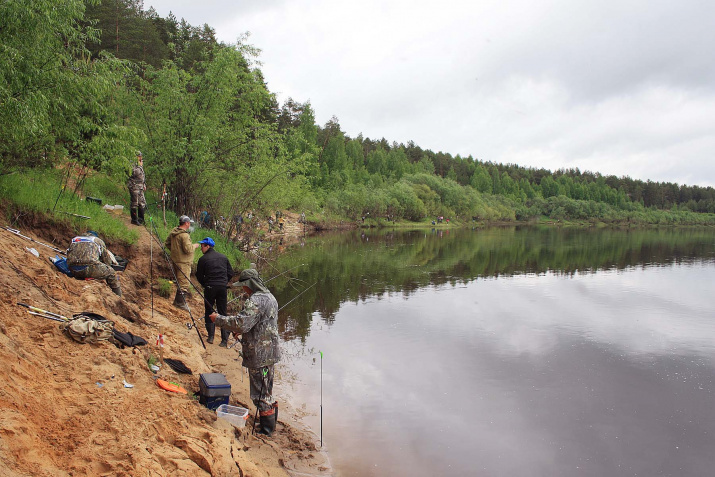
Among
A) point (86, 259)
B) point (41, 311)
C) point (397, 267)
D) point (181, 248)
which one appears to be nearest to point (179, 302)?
point (181, 248)

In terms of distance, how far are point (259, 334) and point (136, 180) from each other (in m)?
9.37

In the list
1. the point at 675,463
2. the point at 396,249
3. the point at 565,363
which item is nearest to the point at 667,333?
the point at 565,363

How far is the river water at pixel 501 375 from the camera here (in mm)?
7309

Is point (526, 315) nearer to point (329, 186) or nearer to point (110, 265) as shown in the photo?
point (110, 265)

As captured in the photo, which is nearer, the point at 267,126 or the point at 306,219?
the point at 267,126

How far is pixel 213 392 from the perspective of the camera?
5.80 metres

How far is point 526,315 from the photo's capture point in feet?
54.5

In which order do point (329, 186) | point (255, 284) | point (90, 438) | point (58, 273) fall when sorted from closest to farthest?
1. point (90, 438)
2. point (255, 284)
3. point (58, 273)
4. point (329, 186)

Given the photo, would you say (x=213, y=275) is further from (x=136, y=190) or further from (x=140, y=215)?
(x=140, y=215)

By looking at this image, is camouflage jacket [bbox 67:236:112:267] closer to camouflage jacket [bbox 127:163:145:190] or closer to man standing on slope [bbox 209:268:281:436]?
man standing on slope [bbox 209:268:281:436]

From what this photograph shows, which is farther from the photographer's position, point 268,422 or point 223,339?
point 223,339

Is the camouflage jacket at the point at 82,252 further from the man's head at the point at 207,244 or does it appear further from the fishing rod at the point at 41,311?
the fishing rod at the point at 41,311

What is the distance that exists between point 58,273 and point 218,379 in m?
3.36

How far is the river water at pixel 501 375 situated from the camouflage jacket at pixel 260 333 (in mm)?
2004
